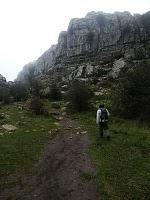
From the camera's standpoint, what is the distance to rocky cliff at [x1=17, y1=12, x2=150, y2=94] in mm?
121469

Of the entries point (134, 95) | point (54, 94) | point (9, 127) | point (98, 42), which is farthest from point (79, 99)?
point (98, 42)

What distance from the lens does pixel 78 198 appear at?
43.3 ft

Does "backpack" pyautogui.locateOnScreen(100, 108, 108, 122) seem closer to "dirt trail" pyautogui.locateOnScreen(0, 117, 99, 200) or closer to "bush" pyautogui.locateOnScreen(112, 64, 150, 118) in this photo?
"dirt trail" pyautogui.locateOnScreen(0, 117, 99, 200)

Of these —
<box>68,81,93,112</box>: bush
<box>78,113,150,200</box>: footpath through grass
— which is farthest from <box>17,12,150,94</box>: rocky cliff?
<box>78,113,150,200</box>: footpath through grass

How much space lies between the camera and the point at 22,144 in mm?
23281

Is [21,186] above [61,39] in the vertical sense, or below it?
below

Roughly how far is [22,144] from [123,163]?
26.0 feet

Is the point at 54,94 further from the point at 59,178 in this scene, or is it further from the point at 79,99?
the point at 59,178

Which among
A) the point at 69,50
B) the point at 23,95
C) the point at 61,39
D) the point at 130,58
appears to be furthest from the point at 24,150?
the point at 61,39

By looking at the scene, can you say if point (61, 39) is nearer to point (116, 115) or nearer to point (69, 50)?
point (69, 50)

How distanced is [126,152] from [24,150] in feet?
19.5

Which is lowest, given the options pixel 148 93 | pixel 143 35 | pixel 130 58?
pixel 148 93

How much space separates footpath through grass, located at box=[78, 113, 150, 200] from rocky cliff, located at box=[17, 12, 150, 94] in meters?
84.2

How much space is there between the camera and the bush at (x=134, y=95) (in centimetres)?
3512
